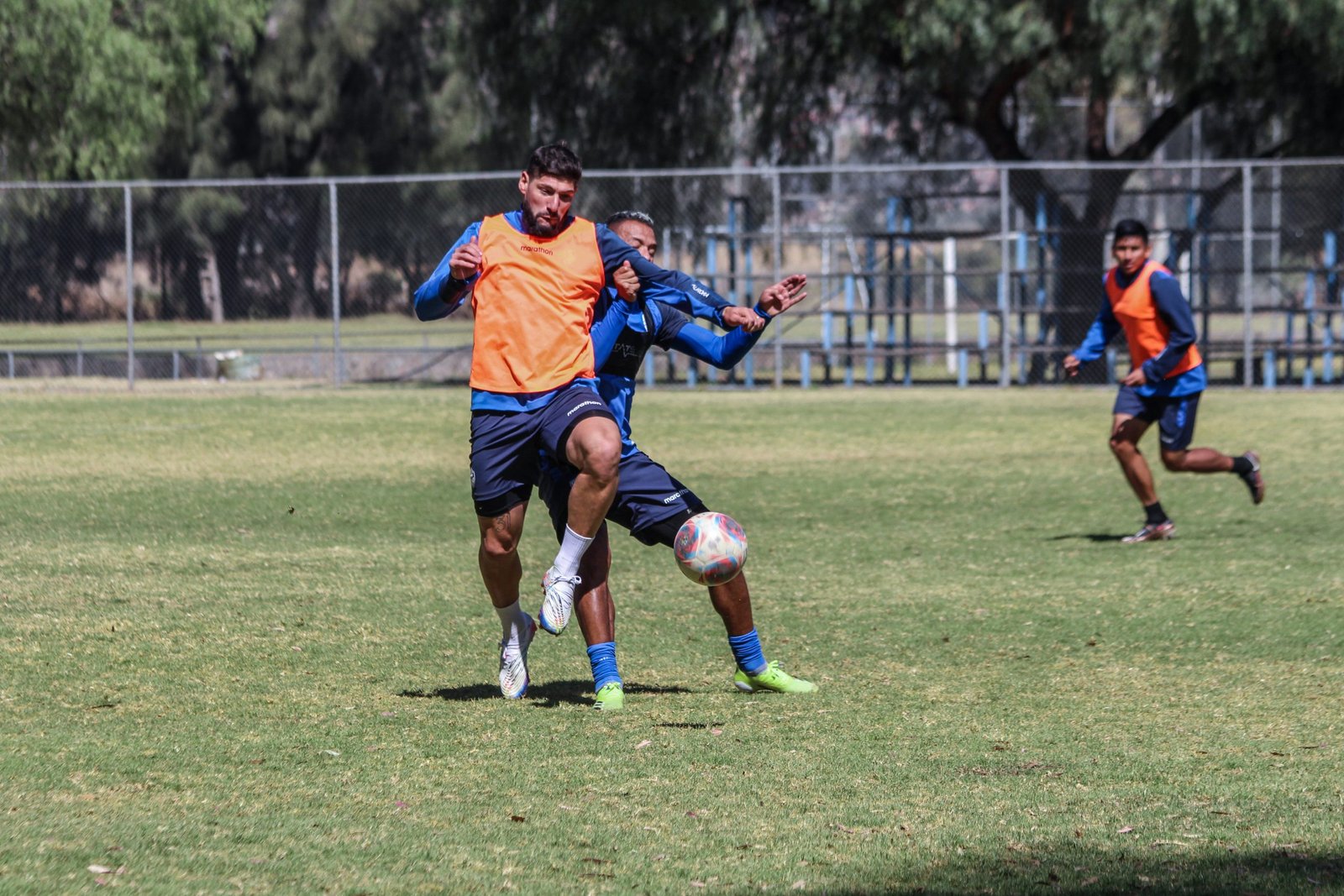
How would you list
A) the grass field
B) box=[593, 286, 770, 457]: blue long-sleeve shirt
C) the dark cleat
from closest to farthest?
the grass field < box=[593, 286, 770, 457]: blue long-sleeve shirt < the dark cleat

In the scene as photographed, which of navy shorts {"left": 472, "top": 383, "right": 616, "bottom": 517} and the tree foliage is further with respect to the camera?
the tree foliage

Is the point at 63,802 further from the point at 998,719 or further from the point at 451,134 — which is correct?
the point at 451,134

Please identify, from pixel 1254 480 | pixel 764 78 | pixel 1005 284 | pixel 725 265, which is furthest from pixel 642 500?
pixel 725 265

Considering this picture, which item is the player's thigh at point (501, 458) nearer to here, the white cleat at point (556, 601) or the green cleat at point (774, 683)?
the white cleat at point (556, 601)

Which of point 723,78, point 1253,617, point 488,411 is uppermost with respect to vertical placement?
point 723,78

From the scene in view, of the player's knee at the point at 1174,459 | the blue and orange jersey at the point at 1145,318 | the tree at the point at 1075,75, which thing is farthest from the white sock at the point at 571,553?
the tree at the point at 1075,75

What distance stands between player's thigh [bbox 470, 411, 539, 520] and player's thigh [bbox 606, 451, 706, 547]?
0.36 metres

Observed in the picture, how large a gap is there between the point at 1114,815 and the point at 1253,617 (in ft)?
12.5

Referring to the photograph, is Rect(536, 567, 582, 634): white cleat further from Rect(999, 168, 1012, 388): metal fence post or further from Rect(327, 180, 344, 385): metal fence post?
Rect(999, 168, 1012, 388): metal fence post

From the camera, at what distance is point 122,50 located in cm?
2775

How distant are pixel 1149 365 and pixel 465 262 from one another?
5.98 meters

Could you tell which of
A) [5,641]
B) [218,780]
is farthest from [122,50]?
[218,780]

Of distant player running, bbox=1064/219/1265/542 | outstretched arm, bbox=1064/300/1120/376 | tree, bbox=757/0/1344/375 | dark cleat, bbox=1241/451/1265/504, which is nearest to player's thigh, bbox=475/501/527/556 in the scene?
distant player running, bbox=1064/219/1265/542

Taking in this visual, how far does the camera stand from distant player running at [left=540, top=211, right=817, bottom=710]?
21.3 ft
